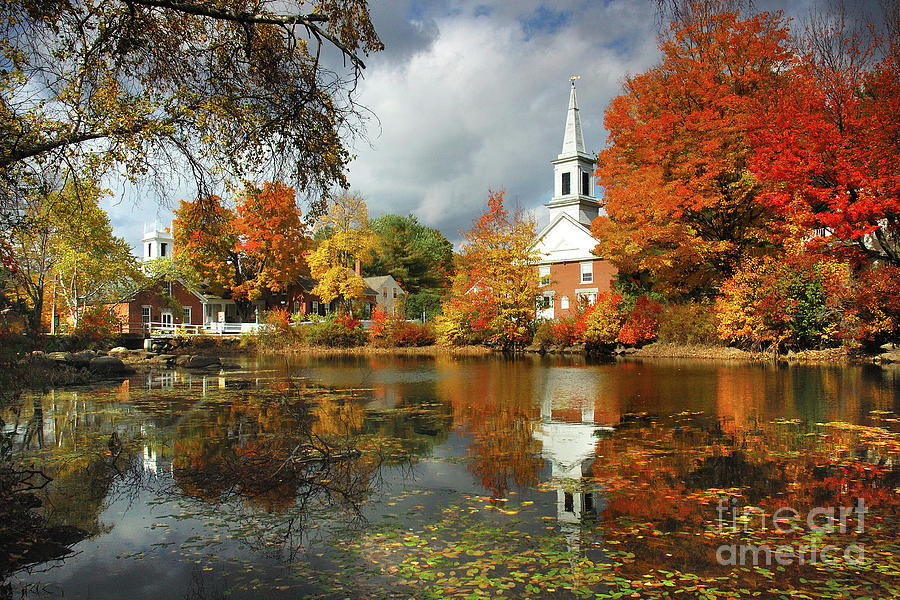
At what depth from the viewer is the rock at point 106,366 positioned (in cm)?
2309

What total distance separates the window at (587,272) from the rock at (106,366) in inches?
1314

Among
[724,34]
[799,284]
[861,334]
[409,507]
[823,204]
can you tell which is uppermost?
[724,34]

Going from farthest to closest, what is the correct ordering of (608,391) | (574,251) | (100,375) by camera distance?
(574,251) < (100,375) < (608,391)

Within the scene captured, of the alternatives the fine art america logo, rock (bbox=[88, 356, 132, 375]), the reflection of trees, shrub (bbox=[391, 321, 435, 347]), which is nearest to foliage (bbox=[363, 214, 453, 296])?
shrub (bbox=[391, 321, 435, 347])

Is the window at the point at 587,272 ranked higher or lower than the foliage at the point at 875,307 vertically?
higher

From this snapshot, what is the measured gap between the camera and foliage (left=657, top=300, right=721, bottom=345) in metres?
30.8

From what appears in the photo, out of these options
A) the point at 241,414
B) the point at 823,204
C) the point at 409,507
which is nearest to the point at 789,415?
the point at 409,507

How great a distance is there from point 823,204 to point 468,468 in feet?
83.1

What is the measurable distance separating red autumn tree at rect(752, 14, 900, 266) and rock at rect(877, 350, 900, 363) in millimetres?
3741

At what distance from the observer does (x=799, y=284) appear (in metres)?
26.9

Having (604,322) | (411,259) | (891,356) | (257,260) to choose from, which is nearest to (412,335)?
(604,322)

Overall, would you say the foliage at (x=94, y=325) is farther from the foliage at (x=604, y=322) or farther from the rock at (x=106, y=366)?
the foliage at (x=604, y=322)

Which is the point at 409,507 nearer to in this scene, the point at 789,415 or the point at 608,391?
the point at 789,415

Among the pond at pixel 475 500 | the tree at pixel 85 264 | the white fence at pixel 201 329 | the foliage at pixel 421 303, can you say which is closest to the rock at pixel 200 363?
the tree at pixel 85 264
